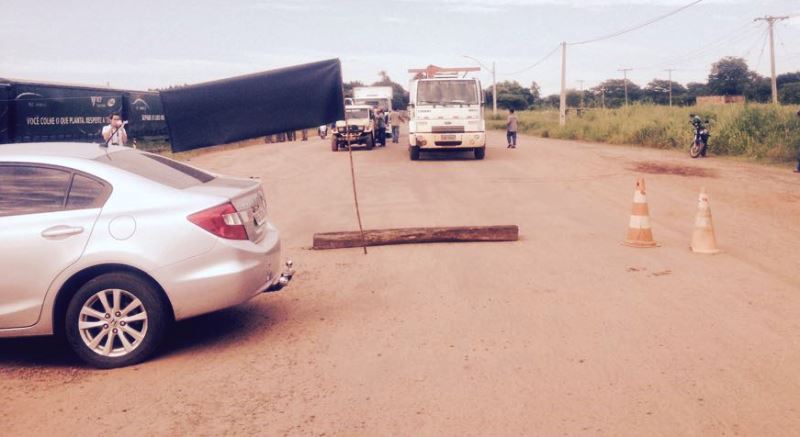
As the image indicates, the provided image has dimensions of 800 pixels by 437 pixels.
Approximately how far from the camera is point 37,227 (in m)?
5.98

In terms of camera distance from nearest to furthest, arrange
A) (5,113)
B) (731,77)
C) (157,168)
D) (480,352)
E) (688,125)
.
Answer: (480,352) → (157,168) → (5,113) → (688,125) → (731,77)


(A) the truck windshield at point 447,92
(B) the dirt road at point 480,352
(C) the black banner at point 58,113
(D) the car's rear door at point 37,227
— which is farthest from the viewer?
(A) the truck windshield at point 447,92

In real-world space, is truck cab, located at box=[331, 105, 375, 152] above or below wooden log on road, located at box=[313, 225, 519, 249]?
above

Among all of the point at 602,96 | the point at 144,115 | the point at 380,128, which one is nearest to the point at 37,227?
the point at 144,115

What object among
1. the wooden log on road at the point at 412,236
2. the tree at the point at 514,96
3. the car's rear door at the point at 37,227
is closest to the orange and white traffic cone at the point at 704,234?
the wooden log on road at the point at 412,236

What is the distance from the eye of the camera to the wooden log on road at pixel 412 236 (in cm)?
1083

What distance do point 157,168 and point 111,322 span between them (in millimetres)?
1426

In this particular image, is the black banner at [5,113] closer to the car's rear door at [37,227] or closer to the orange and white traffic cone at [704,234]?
the car's rear door at [37,227]

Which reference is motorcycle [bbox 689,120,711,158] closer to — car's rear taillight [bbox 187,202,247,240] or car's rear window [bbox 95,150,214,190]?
car's rear window [bbox 95,150,214,190]

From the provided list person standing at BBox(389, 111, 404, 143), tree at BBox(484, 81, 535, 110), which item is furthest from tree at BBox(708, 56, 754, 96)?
person standing at BBox(389, 111, 404, 143)

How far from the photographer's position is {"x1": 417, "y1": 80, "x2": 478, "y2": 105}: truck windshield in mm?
25625

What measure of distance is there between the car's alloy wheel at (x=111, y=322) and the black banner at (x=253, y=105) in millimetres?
→ 3945

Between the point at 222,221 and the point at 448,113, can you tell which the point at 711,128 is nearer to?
the point at 448,113

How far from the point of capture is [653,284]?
8.31 metres
